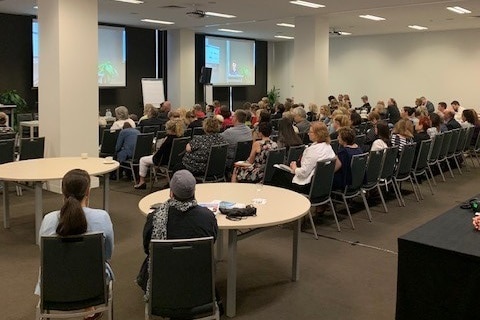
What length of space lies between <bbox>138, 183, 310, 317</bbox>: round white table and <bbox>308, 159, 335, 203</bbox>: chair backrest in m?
0.92

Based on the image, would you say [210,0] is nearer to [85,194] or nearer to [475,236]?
[85,194]

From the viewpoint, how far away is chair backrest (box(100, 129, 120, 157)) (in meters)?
8.20

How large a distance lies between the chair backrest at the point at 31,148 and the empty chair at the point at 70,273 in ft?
14.6

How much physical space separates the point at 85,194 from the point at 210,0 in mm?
8026

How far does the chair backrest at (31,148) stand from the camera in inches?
271

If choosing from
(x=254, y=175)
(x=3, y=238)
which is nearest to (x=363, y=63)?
(x=254, y=175)

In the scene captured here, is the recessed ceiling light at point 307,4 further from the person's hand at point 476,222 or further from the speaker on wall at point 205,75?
the person's hand at point 476,222

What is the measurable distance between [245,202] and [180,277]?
124 centimetres

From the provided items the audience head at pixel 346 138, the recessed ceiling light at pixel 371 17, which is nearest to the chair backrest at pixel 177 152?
the audience head at pixel 346 138

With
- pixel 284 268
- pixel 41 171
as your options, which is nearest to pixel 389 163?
pixel 284 268

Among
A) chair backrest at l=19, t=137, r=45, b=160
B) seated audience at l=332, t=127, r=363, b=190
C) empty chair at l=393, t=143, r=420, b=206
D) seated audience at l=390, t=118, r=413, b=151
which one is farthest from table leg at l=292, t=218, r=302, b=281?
chair backrest at l=19, t=137, r=45, b=160

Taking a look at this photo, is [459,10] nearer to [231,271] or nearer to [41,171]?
[41,171]

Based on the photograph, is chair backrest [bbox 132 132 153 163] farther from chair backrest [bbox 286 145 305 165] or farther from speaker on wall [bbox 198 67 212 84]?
speaker on wall [bbox 198 67 212 84]

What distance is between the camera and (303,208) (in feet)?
12.6
